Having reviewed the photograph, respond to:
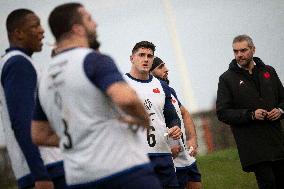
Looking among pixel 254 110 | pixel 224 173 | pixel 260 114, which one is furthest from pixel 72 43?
pixel 224 173

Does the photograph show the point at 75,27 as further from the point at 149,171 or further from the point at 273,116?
the point at 273,116

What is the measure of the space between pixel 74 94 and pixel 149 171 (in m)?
0.66

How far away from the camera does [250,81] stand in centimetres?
621

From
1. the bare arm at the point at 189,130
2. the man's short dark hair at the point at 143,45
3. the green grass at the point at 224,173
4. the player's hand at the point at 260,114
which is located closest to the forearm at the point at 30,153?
the man's short dark hair at the point at 143,45

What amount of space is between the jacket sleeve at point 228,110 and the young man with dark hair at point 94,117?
10.7ft

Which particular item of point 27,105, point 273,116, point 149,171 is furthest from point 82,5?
point 273,116

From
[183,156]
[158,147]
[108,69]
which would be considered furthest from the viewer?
[183,156]

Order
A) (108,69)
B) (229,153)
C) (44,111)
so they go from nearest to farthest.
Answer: (108,69) → (44,111) → (229,153)

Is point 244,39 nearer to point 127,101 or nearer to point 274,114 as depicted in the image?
point 274,114

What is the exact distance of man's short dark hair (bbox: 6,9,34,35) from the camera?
3842 mm

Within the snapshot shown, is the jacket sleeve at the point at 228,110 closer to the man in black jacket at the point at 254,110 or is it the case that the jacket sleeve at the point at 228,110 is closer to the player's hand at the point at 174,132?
the man in black jacket at the point at 254,110

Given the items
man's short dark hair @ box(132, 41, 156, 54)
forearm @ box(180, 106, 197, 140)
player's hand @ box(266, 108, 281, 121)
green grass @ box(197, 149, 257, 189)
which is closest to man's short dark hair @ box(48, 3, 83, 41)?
man's short dark hair @ box(132, 41, 156, 54)

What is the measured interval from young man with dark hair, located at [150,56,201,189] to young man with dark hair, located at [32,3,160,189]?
10.5ft

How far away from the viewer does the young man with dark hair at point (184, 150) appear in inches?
261
